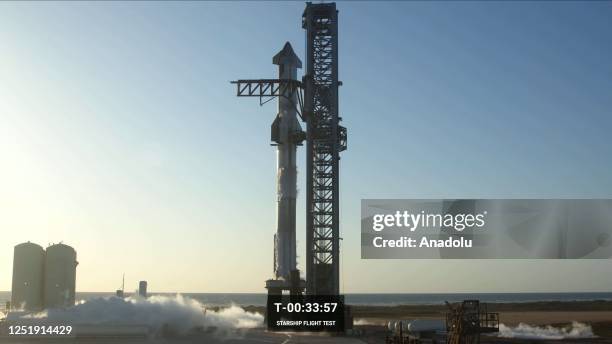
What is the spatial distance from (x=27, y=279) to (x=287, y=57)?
30270 millimetres

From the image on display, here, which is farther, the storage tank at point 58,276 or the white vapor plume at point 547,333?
the storage tank at point 58,276

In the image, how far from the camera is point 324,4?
5769cm

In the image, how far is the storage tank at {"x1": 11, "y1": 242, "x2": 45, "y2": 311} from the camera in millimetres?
67062

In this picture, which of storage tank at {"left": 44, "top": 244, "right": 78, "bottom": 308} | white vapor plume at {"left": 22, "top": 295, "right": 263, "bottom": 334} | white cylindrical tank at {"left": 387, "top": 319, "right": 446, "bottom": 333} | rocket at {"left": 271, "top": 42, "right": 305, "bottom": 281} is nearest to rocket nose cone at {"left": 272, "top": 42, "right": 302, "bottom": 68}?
rocket at {"left": 271, "top": 42, "right": 305, "bottom": 281}

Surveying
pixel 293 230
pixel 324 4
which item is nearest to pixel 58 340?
pixel 293 230

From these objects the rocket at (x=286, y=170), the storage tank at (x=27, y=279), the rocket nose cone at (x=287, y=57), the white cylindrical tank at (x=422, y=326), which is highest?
the rocket nose cone at (x=287, y=57)

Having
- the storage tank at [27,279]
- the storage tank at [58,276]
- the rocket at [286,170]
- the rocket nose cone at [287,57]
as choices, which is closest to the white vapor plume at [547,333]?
the rocket at [286,170]

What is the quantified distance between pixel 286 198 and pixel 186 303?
1224 centimetres

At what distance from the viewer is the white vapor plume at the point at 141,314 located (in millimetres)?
58656

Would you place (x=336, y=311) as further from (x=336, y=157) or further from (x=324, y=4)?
(x=324, y=4)

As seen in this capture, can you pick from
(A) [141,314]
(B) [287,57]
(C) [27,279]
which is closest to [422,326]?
(A) [141,314]

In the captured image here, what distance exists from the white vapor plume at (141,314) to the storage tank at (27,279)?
620 cm

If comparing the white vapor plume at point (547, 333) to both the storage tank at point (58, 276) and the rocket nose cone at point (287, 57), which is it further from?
the storage tank at point (58, 276)

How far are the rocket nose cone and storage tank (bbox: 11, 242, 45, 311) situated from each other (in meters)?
27.2
